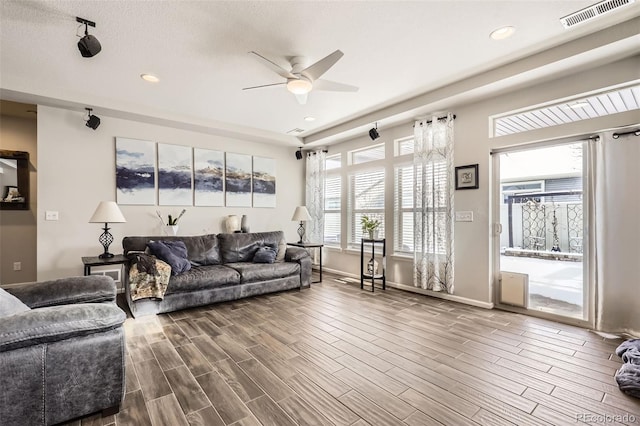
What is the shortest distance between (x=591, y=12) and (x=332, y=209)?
15.5ft

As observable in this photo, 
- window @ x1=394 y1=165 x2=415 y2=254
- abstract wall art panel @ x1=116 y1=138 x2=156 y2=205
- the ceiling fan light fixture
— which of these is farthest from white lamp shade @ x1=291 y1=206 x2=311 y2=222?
the ceiling fan light fixture

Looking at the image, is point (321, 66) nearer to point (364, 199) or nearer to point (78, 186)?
point (364, 199)

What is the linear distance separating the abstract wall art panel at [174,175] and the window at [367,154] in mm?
3174

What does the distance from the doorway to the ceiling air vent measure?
1.36 m

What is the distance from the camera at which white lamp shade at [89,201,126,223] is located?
3707 mm

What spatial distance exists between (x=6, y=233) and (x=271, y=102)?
15.6ft

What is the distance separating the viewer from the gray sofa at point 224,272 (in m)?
3.60

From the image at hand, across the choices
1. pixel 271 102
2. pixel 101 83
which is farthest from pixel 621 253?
pixel 101 83

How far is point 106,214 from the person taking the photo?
3754mm

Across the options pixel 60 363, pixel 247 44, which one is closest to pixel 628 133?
pixel 247 44

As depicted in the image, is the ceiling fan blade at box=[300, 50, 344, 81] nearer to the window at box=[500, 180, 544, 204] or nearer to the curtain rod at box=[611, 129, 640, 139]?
the window at box=[500, 180, 544, 204]

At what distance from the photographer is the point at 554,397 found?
6.29 feet

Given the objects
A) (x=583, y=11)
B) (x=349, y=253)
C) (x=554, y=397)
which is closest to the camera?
(x=554, y=397)

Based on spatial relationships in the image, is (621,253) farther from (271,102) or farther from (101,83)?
(101,83)
